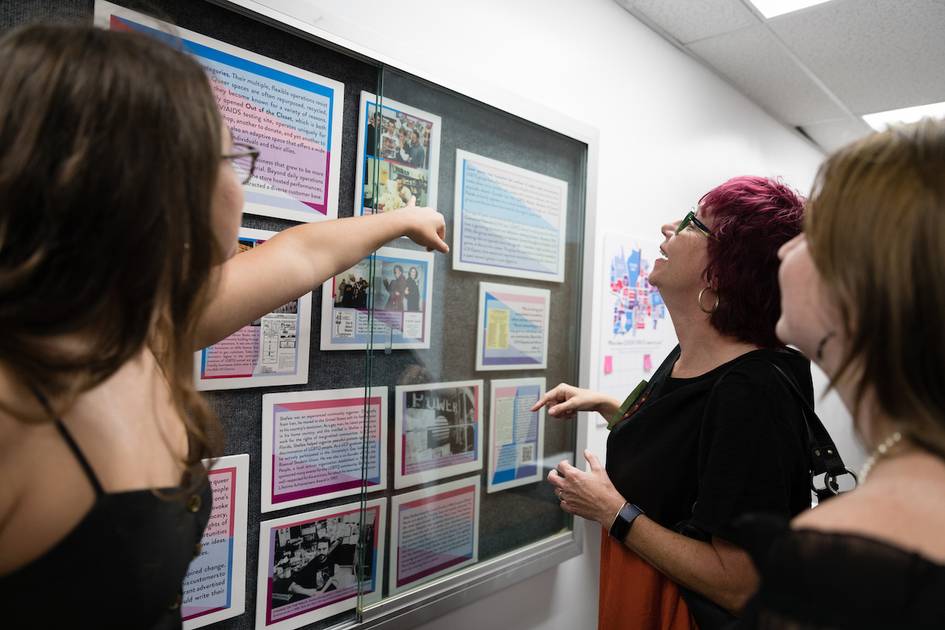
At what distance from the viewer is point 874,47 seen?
2.11 m

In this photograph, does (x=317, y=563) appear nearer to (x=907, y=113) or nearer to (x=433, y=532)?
(x=433, y=532)

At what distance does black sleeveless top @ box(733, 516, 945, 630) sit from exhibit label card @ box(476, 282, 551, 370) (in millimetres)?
946

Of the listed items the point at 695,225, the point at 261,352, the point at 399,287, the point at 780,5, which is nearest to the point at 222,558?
the point at 261,352

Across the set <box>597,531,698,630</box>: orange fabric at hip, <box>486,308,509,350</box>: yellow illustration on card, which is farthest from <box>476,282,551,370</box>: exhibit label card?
<box>597,531,698,630</box>: orange fabric at hip

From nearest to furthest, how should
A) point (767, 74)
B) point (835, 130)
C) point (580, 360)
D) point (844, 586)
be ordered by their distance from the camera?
point (844, 586)
point (580, 360)
point (767, 74)
point (835, 130)

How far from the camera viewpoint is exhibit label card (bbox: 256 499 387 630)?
110 cm

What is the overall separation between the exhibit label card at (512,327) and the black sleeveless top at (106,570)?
2.98ft

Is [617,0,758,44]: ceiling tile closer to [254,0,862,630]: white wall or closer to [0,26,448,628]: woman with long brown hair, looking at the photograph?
[254,0,862,630]: white wall

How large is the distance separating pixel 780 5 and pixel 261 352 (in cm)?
197

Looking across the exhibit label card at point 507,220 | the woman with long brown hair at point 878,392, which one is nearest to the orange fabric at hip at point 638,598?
the woman with long brown hair at point 878,392

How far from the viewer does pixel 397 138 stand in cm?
120

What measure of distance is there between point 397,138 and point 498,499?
940mm

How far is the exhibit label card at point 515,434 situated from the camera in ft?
4.83

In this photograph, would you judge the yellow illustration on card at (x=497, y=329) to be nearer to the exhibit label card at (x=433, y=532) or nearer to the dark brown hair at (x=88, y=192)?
the exhibit label card at (x=433, y=532)
